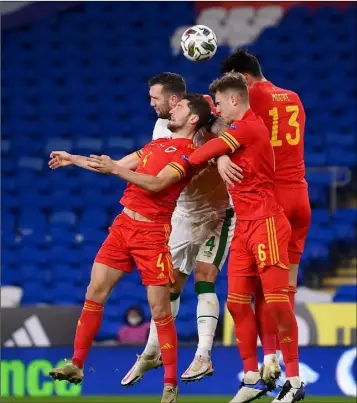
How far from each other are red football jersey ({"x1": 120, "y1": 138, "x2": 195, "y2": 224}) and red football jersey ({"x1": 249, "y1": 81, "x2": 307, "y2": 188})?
51 cm

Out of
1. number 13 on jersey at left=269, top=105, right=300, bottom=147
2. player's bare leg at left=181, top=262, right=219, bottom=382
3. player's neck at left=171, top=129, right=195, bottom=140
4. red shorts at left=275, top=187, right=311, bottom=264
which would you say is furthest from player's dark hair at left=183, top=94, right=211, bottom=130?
player's bare leg at left=181, top=262, right=219, bottom=382

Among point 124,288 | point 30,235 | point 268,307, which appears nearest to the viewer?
point 268,307

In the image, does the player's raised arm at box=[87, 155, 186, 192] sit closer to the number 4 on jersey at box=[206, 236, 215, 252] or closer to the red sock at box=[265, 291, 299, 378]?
the number 4 on jersey at box=[206, 236, 215, 252]

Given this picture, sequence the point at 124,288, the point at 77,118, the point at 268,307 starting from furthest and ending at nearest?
the point at 77,118, the point at 124,288, the point at 268,307

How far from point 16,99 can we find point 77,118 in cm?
101

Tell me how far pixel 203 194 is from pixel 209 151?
2.76 ft

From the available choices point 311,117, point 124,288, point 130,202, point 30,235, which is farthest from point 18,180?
point 130,202

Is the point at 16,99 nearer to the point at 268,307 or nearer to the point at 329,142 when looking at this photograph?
the point at 329,142

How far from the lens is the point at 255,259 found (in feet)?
22.9

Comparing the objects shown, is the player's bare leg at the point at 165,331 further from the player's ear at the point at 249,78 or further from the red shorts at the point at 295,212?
the player's ear at the point at 249,78

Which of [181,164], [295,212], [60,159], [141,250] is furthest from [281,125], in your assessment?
[60,159]

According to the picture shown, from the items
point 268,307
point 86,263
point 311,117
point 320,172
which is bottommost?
point 268,307

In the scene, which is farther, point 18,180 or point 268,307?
point 18,180

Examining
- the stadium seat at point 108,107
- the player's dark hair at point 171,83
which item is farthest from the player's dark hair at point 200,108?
the stadium seat at point 108,107
